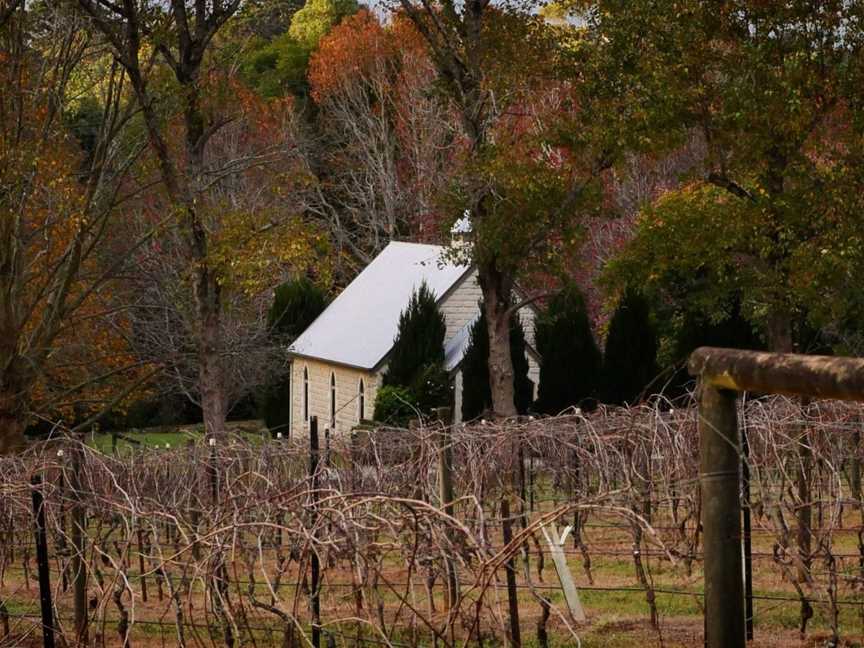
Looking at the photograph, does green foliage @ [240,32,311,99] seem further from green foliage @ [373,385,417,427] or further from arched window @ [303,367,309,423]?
green foliage @ [373,385,417,427]

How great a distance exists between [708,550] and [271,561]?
15.2m

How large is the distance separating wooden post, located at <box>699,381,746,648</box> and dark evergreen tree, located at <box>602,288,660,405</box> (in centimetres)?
3411

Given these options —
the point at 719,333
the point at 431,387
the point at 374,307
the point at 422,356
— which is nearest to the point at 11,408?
the point at 431,387

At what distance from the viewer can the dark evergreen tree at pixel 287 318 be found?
50312 mm

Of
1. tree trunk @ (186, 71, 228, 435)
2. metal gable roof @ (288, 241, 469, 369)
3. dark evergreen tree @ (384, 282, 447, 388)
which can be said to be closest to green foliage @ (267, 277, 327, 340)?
metal gable roof @ (288, 241, 469, 369)

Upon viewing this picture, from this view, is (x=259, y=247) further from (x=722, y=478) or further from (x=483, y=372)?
(x=722, y=478)

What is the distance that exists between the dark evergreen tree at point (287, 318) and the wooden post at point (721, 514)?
46207 millimetres

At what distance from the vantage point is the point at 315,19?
74.4 meters

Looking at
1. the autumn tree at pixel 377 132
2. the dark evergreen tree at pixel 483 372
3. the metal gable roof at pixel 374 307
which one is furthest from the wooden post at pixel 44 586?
the autumn tree at pixel 377 132

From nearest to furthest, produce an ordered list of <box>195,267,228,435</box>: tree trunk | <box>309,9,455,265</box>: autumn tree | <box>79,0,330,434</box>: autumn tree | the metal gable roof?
<box>79,0,330,434</box>: autumn tree, <box>195,267,228,435</box>: tree trunk, the metal gable roof, <box>309,9,455,265</box>: autumn tree

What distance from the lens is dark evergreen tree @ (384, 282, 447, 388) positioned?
40344 mm

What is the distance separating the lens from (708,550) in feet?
13.5

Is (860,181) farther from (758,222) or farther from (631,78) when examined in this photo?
(631,78)

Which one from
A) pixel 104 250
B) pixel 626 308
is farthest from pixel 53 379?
pixel 626 308
